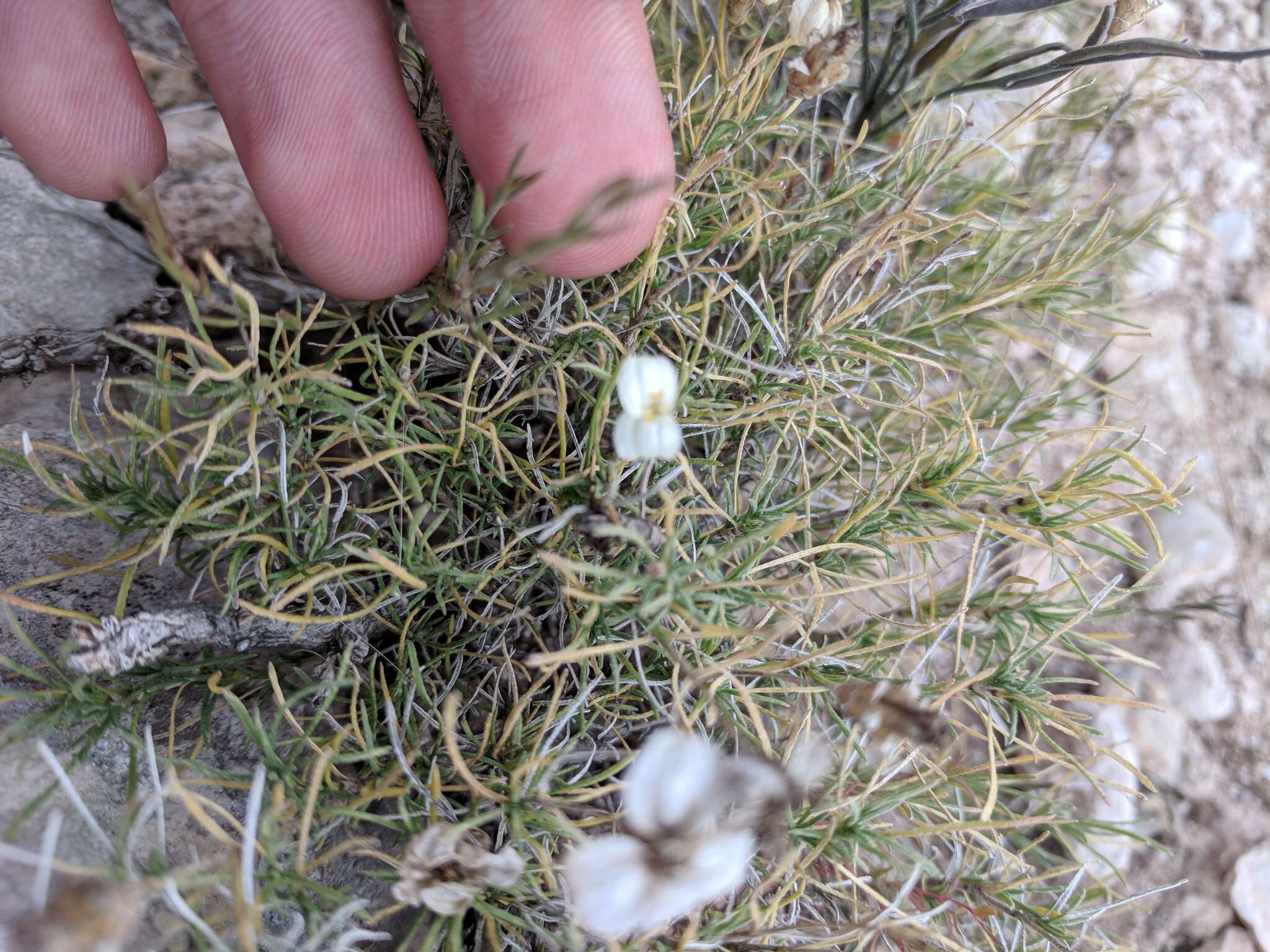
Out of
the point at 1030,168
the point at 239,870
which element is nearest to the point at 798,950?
the point at 239,870

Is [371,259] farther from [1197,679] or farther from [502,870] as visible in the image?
[1197,679]

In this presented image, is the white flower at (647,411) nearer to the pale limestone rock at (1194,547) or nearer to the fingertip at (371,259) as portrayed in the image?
the fingertip at (371,259)

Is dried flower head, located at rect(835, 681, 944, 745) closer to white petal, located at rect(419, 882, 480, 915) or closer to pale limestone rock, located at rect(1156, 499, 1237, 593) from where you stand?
white petal, located at rect(419, 882, 480, 915)

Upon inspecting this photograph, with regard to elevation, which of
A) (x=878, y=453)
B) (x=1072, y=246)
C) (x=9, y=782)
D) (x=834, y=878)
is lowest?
(x=834, y=878)

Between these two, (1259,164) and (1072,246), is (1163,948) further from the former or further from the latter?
(1259,164)

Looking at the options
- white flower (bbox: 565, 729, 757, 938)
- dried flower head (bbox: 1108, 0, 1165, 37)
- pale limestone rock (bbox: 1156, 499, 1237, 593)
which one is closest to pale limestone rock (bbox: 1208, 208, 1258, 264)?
pale limestone rock (bbox: 1156, 499, 1237, 593)
